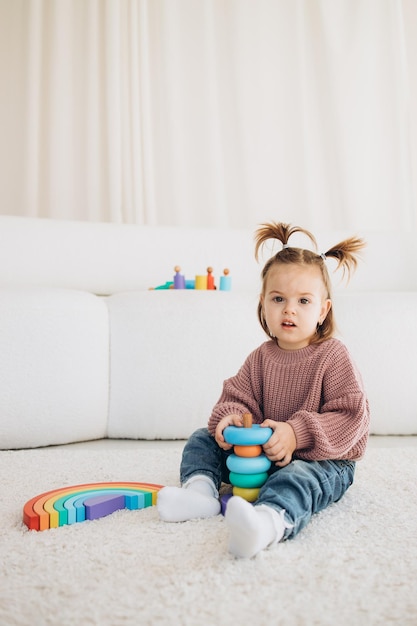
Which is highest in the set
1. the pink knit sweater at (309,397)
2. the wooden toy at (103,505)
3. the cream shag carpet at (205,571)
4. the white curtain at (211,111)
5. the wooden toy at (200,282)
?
the white curtain at (211,111)

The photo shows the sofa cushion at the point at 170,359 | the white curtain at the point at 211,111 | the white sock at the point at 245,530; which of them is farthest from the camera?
the white curtain at the point at 211,111

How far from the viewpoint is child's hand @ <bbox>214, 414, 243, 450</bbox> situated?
1.05 m

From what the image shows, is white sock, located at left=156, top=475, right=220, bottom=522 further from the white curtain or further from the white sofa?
the white curtain

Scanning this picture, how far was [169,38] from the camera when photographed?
295 cm

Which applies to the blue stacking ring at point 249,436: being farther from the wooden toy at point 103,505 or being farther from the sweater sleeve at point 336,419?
the wooden toy at point 103,505

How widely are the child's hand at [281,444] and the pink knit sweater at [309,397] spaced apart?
0.01 metres

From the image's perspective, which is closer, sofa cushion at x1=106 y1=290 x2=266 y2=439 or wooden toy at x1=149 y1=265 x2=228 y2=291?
sofa cushion at x1=106 y1=290 x2=266 y2=439

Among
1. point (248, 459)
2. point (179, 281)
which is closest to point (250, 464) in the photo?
point (248, 459)

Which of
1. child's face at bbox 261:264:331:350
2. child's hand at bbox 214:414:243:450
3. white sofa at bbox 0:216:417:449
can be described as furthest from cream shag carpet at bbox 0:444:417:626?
white sofa at bbox 0:216:417:449

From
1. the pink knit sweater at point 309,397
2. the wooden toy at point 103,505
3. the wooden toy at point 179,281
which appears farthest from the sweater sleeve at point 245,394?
the wooden toy at point 179,281

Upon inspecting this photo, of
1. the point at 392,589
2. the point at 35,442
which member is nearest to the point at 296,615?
the point at 392,589

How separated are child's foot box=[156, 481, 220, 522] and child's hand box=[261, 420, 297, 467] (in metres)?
0.12

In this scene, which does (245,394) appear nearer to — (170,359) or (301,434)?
(301,434)

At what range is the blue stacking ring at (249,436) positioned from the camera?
972 mm
